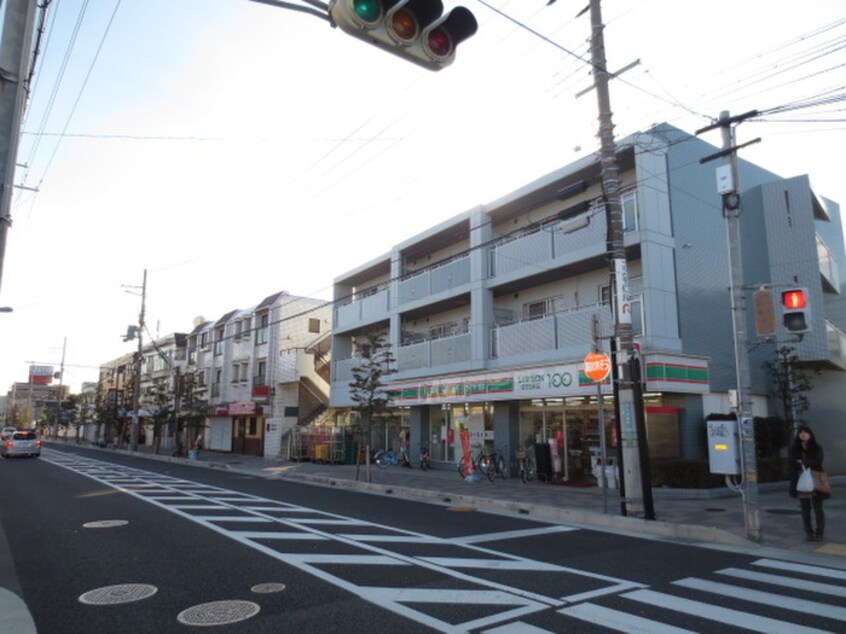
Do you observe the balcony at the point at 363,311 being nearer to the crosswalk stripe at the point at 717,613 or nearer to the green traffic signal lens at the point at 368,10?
the crosswalk stripe at the point at 717,613

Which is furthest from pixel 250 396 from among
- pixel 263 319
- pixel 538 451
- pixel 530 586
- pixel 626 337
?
pixel 530 586

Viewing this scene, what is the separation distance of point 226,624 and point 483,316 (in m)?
16.8

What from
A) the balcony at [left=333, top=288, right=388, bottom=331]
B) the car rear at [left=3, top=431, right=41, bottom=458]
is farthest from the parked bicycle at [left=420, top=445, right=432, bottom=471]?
the car rear at [left=3, top=431, right=41, bottom=458]

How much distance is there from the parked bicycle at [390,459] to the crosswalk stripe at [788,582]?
18.4m

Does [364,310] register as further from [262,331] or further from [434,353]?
[262,331]

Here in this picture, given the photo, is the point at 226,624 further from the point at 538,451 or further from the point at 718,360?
the point at 718,360

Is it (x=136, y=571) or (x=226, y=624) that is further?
(x=136, y=571)

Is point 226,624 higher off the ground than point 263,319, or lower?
lower

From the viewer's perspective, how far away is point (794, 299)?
945 centimetres

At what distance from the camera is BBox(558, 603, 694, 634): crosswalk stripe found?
16.6 ft

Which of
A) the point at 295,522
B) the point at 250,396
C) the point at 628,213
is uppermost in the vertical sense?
the point at 628,213

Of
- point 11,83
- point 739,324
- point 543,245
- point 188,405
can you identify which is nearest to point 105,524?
point 11,83

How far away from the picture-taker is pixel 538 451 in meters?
18.2

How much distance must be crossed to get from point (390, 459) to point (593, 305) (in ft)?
39.1
